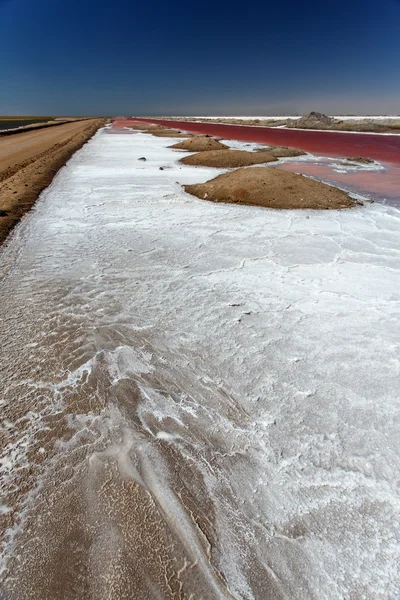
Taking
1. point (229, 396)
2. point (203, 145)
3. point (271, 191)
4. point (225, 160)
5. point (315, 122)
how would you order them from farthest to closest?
point (315, 122), point (203, 145), point (225, 160), point (271, 191), point (229, 396)

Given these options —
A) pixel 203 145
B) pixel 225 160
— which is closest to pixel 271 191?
pixel 225 160

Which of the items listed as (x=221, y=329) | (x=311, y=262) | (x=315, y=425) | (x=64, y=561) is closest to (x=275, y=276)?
(x=311, y=262)

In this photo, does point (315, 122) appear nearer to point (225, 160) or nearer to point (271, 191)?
point (225, 160)

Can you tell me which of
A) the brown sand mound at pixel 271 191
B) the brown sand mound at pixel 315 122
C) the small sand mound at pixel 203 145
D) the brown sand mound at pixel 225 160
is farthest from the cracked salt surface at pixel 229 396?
the brown sand mound at pixel 315 122

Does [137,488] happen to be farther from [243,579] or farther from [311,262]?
[311,262]

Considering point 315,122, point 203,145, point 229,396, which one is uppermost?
point 315,122

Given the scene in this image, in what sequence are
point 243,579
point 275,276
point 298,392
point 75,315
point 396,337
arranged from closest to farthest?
point 243,579 → point 298,392 → point 396,337 → point 75,315 → point 275,276

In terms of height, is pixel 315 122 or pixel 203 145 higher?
pixel 315 122
